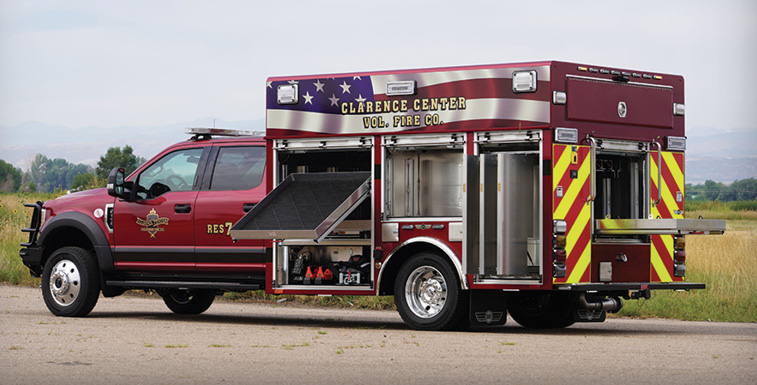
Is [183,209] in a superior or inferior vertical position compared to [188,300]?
superior

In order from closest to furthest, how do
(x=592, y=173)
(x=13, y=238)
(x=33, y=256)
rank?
1. (x=592, y=173)
2. (x=33, y=256)
3. (x=13, y=238)

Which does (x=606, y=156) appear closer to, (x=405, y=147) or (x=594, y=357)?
(x=405, y=147)

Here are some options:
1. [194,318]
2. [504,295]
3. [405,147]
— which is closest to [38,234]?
[194,318]

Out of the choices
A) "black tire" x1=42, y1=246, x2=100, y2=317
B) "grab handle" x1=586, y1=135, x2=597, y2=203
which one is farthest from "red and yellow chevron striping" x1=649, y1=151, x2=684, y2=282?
"black tire" x1=42, y1=246, x2=100, y2=317

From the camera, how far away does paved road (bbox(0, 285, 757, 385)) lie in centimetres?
885

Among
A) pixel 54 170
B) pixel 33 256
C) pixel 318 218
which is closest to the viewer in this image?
pixel 318 218

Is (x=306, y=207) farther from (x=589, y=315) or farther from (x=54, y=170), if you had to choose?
(x=54, y=170)

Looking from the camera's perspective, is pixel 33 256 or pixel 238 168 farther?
pixel 33 256

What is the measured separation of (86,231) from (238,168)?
2.21 metres

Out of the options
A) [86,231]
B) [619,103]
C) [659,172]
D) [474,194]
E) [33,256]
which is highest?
[619,103]

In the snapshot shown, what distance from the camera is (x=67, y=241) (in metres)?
15.4

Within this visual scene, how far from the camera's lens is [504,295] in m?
13.0

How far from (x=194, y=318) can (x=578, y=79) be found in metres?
6.14

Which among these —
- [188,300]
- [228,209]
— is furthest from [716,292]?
[188,300]
